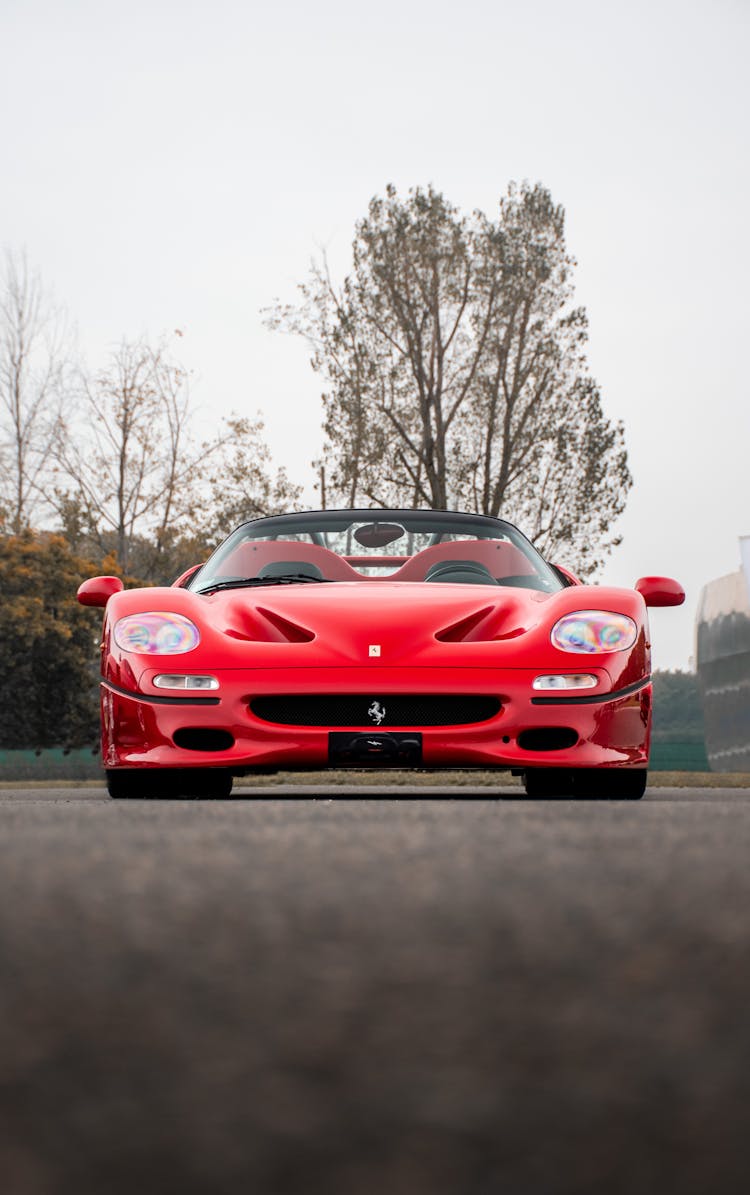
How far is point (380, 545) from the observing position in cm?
786

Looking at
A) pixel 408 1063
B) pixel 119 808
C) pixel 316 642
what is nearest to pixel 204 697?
pixel 316 642

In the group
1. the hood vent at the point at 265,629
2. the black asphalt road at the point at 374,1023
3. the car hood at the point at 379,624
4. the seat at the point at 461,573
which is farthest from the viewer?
the seat at the point at 461,573

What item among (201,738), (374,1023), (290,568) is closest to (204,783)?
(201,738)

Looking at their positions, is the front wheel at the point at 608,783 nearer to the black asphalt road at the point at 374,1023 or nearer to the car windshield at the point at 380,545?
the car windshield at the point at 380,545

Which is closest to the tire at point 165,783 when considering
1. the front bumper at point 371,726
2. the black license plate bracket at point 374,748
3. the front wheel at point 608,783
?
the front bumper at point 371,726

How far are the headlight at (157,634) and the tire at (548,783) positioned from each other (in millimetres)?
1755

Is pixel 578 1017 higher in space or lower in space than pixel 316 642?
lower

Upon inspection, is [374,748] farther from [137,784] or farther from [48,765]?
[48,765]

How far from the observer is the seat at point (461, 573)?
6902 millimetres

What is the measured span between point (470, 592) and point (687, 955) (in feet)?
14.7

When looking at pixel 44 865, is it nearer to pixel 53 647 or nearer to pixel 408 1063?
pixel 408 1063

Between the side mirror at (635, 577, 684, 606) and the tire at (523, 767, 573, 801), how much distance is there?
853mm

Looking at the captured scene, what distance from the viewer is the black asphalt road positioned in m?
0.96

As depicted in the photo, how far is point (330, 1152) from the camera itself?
97cm
